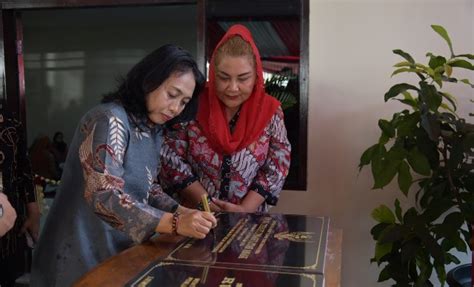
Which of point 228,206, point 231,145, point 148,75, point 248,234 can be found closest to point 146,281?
point 248,234

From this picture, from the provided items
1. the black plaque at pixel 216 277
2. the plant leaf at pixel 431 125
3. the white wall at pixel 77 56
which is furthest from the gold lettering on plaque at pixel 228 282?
the white wall at pixel 77 56

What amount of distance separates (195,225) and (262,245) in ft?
0.49

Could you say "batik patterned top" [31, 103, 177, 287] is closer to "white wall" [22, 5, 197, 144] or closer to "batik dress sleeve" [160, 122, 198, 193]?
"batik dress sleeve" [160, 122, 198, 193]

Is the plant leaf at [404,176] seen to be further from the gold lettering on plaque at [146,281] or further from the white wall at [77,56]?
the white wall at [77,56]

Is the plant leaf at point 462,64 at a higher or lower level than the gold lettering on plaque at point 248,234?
higher

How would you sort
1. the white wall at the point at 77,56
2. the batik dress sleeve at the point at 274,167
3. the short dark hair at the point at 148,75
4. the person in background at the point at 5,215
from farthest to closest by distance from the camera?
the white wall at the point at 77,56, the batik dress sleeve at the point at 274,167, the person in background at the point at 5,215, the short dark hair at the point at 148,75

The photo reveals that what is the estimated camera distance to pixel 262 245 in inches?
38.8

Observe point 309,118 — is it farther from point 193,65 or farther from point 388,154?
point 193,65

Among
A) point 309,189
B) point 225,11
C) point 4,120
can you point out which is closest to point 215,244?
point 4,120

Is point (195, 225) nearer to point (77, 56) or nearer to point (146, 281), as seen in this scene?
point (146, 281)

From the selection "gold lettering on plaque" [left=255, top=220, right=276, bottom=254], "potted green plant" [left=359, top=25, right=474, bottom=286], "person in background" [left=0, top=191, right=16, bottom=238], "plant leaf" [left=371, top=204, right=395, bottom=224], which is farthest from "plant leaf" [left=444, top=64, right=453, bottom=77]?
"person in background" [left=0, top=191, right=16, bottom=238]

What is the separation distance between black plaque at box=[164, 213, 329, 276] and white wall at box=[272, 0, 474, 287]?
1036mm

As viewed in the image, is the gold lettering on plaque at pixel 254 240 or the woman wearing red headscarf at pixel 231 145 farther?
the woman wearing red headscarf at pixel 231 145

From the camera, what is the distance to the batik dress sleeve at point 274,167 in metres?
1.55
